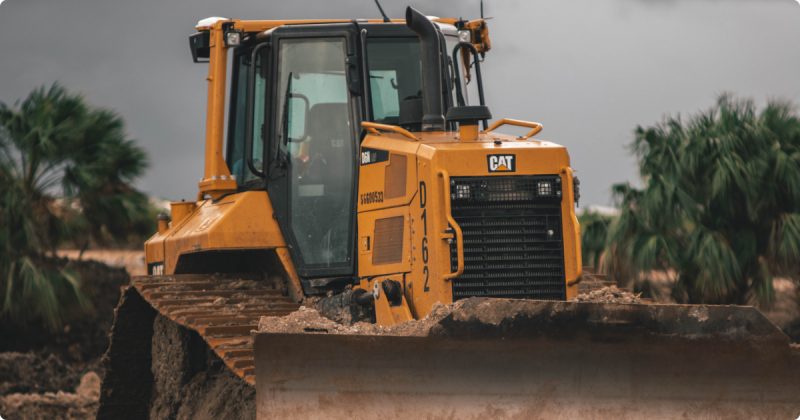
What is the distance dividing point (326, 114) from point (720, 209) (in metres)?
8.45

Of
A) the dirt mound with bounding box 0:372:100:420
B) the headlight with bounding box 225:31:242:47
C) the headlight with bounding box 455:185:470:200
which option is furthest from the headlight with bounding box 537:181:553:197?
the dirt mound with bounding box 0:372:100:420

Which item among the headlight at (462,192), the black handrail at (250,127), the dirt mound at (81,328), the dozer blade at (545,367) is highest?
the black handrail at (250,127)

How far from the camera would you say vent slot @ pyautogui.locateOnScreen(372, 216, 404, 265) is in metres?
5.73

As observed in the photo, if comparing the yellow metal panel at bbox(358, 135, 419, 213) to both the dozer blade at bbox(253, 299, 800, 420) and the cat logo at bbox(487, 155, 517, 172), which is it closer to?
the cat logo at bbox(487, 155, 517, 172)

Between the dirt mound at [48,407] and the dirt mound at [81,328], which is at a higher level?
the dirt mound at [81,328]

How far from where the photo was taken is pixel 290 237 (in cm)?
638

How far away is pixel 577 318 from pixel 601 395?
1.54 feet

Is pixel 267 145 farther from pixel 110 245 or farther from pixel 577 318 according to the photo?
pixel 110 245

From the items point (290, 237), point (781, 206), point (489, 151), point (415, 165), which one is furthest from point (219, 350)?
point (781, 206)

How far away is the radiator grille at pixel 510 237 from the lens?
5344mm

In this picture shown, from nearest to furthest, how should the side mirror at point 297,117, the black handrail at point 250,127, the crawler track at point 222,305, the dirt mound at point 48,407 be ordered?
1. the crawler track at point 222,305
2. the side mirror at point 297,117
3. the black handrail at point 250,127
4. the dirt mound at point 48,407

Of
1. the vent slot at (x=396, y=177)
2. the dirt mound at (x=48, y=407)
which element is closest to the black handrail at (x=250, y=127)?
the vent slot at (x=396, y=177)

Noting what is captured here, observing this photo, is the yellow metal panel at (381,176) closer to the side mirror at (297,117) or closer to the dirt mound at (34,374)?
the side mirror at (297,117)

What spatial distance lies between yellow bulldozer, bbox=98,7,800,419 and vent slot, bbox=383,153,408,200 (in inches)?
0.6
